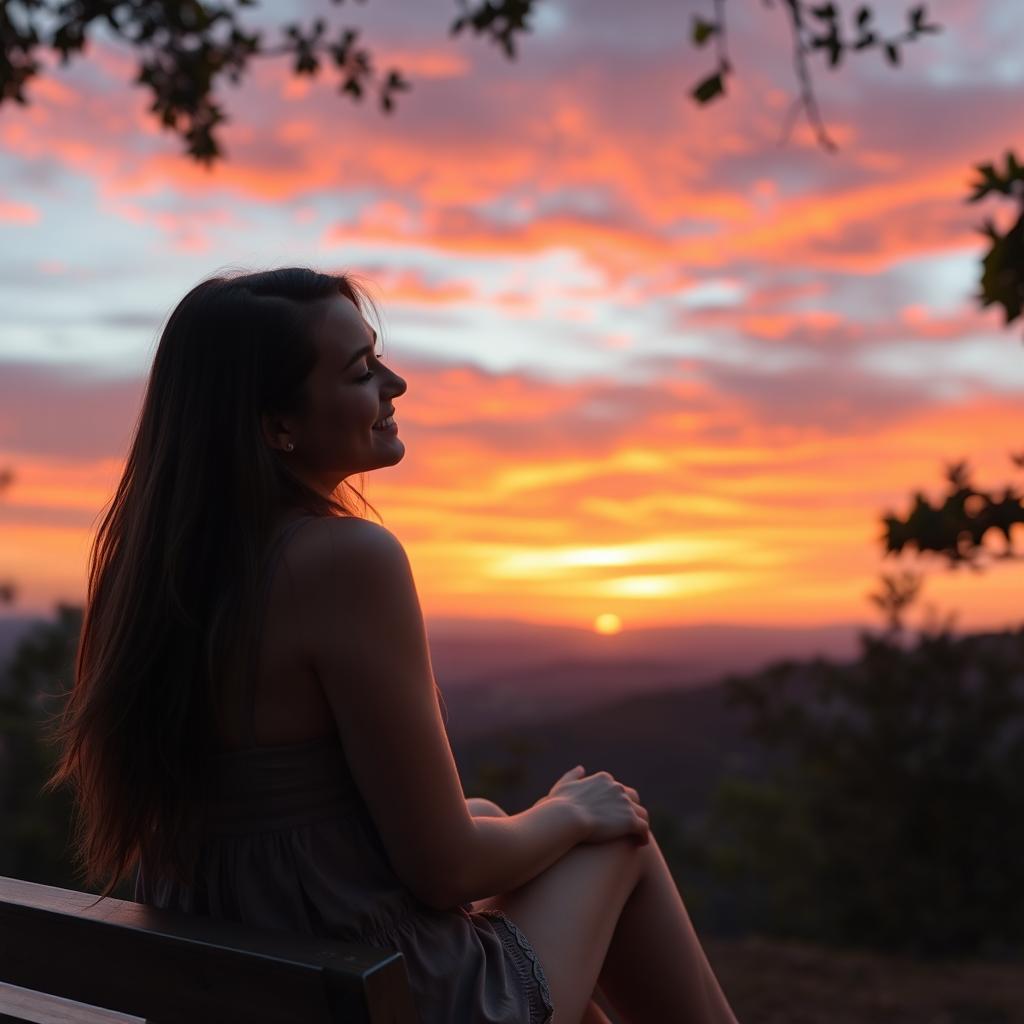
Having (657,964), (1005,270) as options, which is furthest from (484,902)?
(1005,270)

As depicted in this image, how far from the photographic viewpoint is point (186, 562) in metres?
2.14

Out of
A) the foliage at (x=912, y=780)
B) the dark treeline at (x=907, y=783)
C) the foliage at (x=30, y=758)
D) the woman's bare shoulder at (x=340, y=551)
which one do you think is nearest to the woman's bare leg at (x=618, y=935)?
the woman's bare shoulder at (x=340, y=551)

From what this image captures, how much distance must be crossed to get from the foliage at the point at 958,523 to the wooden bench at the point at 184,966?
5.83 feet

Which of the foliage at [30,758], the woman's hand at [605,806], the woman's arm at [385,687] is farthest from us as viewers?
the foliage at [30,758]

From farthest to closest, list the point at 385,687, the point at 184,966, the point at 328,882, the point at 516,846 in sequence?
the point at 516,846
the point at 328,882
the point at 385,687
the point at 184,966

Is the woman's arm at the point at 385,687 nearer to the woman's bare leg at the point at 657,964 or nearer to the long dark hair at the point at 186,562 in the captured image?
the long dark hair at the point at 186,562

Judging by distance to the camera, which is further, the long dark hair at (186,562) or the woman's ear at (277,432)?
the woman's ear at (277,432)

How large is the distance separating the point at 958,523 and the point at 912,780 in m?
9.06

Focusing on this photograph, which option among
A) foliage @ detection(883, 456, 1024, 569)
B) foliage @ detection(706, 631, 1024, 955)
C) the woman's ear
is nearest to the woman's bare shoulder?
the woman's ear

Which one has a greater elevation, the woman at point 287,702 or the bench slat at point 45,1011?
A: the woman at point 287,702

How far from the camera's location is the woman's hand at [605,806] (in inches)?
96.5

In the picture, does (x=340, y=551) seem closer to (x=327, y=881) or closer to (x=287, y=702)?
(x=287, y=702)

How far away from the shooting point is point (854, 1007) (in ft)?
19.2

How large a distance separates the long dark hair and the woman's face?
0.03 m
